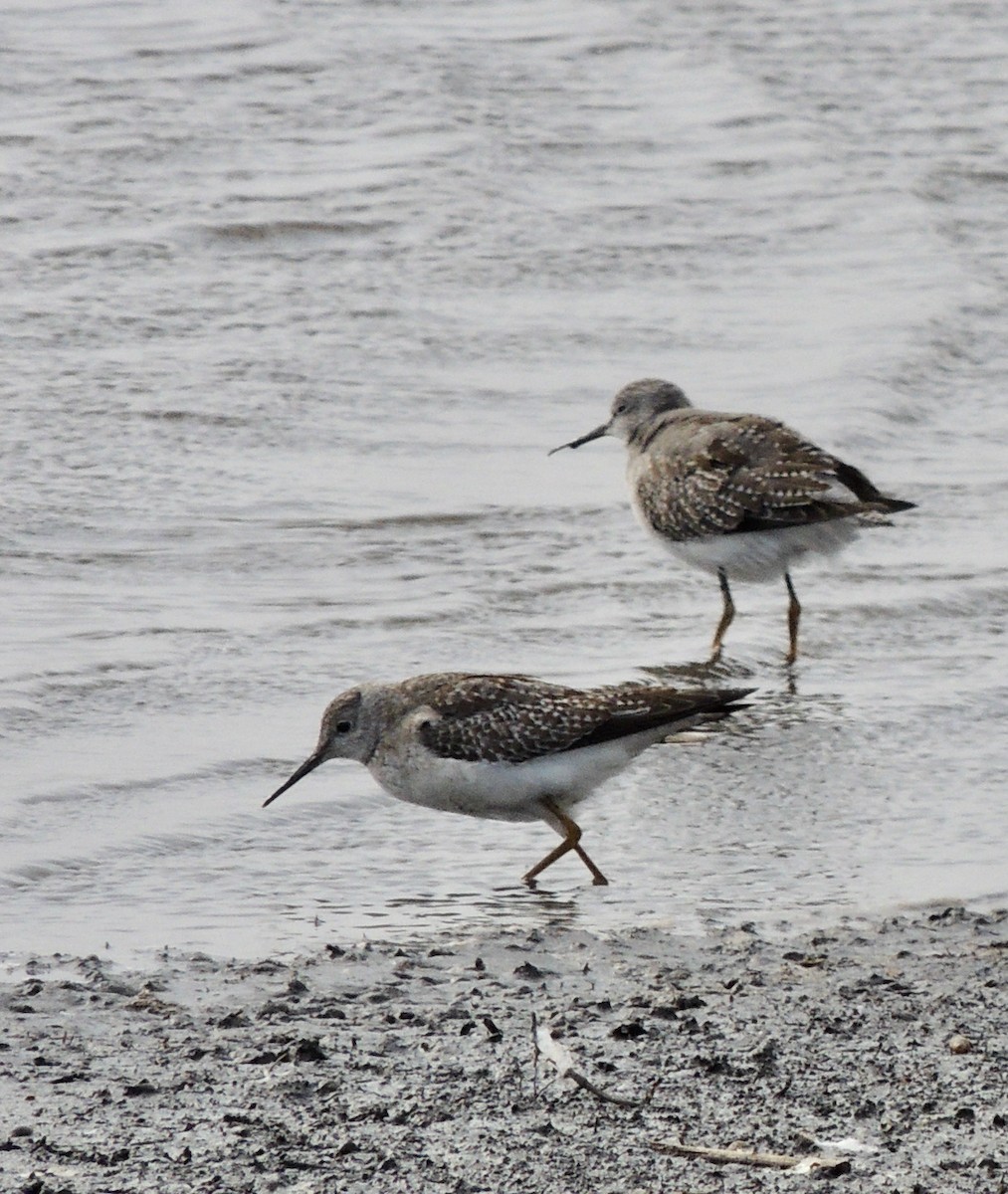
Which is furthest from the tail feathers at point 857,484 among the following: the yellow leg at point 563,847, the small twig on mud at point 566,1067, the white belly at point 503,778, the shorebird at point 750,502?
the small twig on mud at point 566,1067

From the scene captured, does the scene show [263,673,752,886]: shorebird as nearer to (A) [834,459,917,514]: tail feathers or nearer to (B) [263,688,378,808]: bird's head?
(B) [263,688,378,808]: bird's head

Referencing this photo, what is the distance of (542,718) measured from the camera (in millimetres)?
6730

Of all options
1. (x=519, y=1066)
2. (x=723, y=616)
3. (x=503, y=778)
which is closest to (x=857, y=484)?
(x=723, y=616)

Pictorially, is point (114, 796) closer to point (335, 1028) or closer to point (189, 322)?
point (335, 1028)

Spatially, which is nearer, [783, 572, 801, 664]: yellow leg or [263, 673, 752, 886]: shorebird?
[263, 673, 752, 886]: shorebird

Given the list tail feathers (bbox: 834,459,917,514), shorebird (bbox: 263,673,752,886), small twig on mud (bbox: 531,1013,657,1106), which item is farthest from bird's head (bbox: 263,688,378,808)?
tail feathers (bbox: 834,459,917,514)

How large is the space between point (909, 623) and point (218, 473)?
3331 mm

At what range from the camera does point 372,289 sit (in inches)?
530

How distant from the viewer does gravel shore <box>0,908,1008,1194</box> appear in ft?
13.8

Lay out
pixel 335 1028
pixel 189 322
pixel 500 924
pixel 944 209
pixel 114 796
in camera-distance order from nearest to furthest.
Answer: pixel 335 1028, pixel 500 924, pixel 114 796, pixel 189 322, pixel 944 209

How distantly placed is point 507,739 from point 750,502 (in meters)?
2.74

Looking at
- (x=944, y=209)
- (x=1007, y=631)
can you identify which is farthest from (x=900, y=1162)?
(x=944, y=209)

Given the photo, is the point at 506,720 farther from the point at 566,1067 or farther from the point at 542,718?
the point at 566,1067

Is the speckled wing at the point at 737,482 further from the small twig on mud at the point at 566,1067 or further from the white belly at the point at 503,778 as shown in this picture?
the small twig on mud at the point at 566,1067
